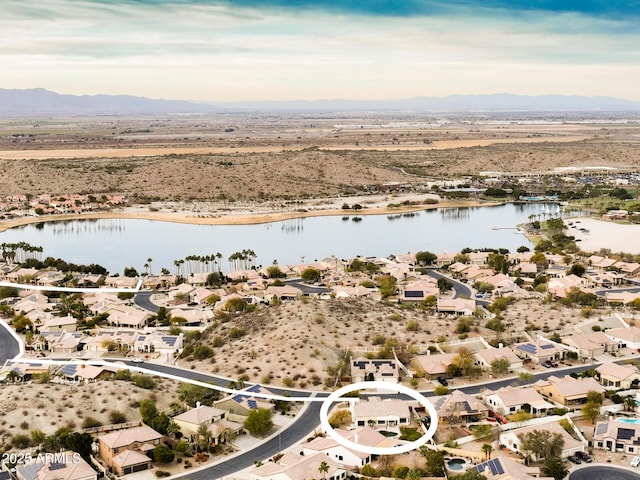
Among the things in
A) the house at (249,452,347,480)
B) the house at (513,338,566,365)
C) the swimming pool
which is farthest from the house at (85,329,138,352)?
the swimming pool

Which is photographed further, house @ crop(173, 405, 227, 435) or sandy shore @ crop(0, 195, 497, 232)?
sandy shore @ crop(0, 195, 497, 232)

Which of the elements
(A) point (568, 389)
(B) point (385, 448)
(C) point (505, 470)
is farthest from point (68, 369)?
(A) point (568, 389)

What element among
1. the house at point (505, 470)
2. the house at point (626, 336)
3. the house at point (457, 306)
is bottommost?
the house at point (457, 306)

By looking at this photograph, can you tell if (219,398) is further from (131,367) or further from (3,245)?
(3,245)

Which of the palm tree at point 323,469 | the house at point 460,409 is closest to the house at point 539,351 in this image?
the house at point 460,409

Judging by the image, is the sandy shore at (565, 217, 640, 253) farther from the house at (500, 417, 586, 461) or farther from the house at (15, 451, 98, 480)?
the house at (15, 451, 98, 480)

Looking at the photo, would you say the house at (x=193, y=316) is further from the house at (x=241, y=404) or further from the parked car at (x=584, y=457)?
the parked car at (x=584, y=457)

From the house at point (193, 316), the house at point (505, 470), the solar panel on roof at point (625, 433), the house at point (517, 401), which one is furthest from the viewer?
the house at point (193, 316)
